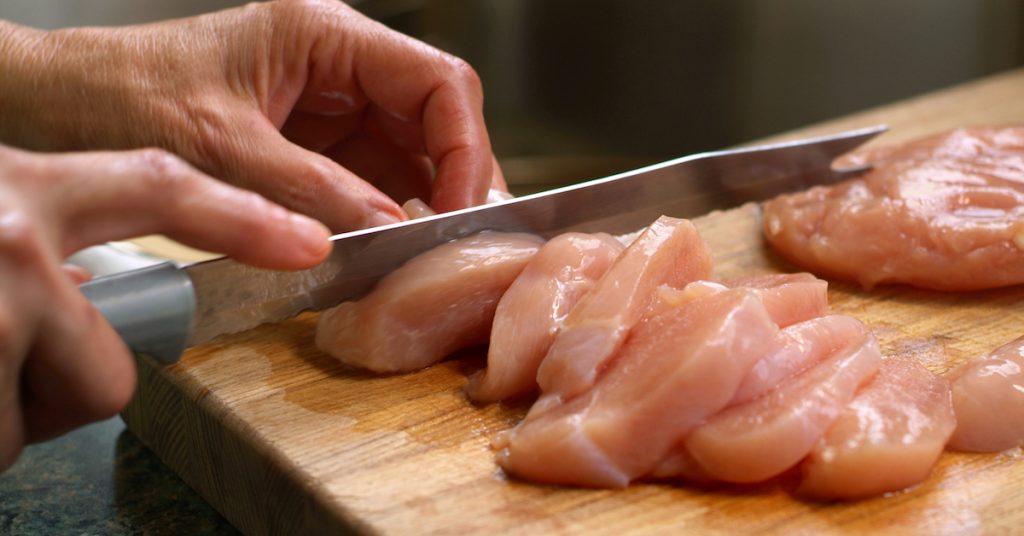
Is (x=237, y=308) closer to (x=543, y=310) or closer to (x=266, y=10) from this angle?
(x=543, y=310)

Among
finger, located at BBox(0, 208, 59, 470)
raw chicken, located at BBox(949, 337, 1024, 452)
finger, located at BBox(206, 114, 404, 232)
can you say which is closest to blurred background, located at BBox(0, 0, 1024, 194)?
finger, located at BBox(206, 114, 404, 232)

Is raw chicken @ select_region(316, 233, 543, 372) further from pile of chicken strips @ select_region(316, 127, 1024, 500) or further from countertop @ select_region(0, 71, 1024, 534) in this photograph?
countertop @ select_region(0, 71, 1024, 534)

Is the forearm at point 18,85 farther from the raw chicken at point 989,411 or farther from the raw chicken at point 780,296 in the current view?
the raw chicken at point 989,411

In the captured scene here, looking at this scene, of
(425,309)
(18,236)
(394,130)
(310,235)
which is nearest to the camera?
(18,236)

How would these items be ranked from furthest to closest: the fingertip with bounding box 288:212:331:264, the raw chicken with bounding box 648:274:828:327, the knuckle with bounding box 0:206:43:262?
the raw chicken with bounding box 648:274:828:327 → the fingertip with bounding box 288:212:331:264 → the knuckle with bounding box 0:206:43:262

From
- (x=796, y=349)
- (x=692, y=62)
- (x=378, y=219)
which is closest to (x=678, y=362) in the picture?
(x=796, y=349)

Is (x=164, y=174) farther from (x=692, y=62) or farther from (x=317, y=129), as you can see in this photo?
(x=692, y=62)

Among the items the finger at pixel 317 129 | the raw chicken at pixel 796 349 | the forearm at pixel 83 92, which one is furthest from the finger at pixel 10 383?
the finger at pixel 317 129
